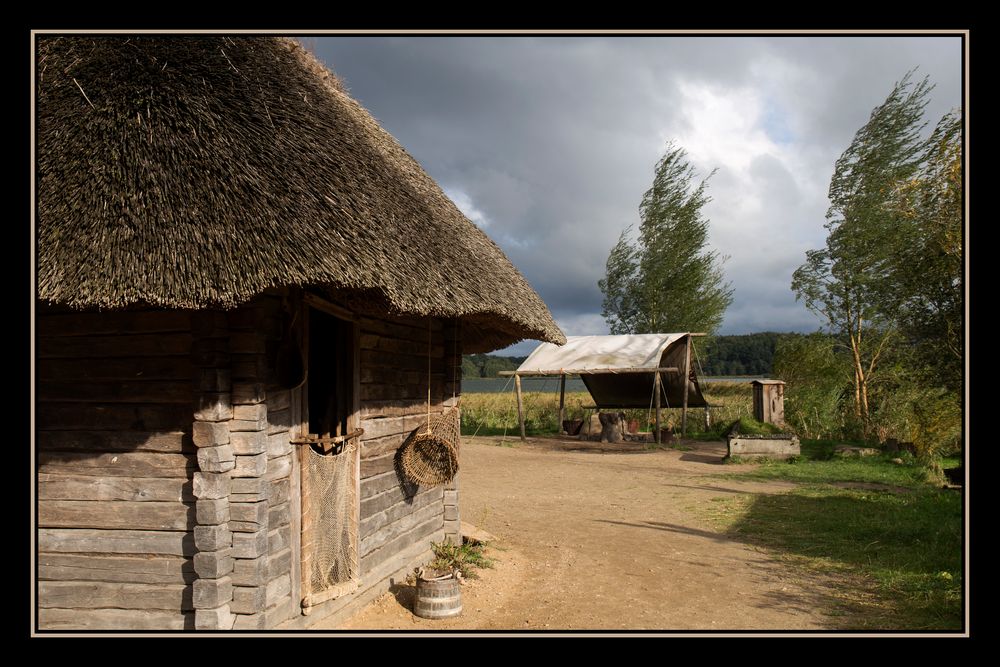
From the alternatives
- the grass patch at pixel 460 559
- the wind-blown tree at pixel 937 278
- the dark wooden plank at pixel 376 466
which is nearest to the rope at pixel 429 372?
the dark wooden plank at pixel 376 466

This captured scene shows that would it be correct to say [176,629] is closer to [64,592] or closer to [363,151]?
[64,592]

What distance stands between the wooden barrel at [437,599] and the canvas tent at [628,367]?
1133 centimetres

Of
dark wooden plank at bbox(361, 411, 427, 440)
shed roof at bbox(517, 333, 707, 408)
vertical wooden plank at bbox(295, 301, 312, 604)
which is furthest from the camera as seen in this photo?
shed roof at bbox(517, 333, 707, 408)

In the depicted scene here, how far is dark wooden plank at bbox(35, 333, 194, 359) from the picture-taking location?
171 inches

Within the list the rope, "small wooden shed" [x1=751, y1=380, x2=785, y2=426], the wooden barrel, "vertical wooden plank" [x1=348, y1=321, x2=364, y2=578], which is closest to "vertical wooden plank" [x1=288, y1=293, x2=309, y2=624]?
"vertical wooden plank" [x1=348, y1=321, x2=364, y2=578]

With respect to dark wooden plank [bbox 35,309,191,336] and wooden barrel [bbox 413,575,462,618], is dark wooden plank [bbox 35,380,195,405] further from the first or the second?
wooden barrel [bbox 413,575,462,618]

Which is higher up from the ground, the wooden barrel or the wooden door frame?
the wooden door frame

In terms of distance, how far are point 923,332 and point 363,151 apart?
22.5 feet

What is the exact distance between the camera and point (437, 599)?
5574 mm

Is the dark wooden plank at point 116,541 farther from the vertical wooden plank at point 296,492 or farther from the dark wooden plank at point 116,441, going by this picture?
the vertical wooden plank at point 296,492

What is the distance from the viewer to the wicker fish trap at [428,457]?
21.4 ft

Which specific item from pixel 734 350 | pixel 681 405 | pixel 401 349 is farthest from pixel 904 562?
pixel 734 350

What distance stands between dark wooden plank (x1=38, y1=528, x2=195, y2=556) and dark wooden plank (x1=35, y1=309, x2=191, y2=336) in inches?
49.6

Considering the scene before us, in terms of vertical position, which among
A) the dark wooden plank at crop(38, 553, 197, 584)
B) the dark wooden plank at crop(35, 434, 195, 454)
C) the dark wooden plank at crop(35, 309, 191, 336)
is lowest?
the dark wooden plank at crop(38, 553, 197, 584)
